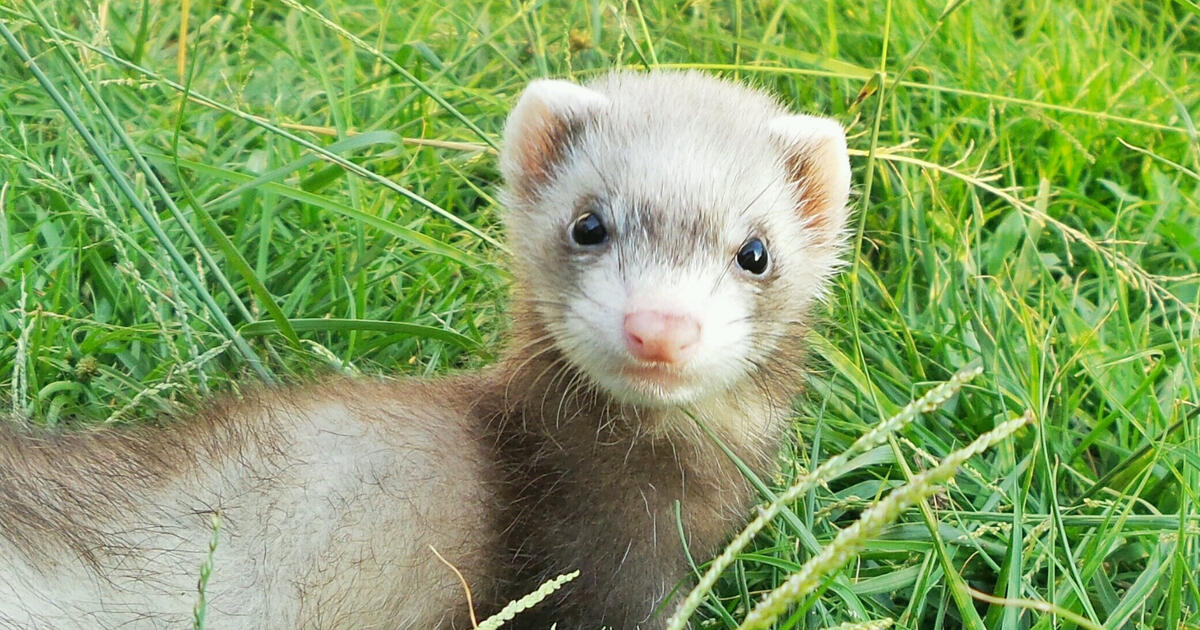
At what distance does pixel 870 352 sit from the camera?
12.1ft

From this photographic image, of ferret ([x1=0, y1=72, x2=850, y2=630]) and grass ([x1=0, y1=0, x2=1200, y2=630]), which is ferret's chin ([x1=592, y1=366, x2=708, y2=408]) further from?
grass ([x1=0, y1=0, x2=1200, y2=630])

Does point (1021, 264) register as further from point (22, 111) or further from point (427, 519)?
point (22, 111)

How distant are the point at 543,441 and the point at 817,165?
921 millimetres

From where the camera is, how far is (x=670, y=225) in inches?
105

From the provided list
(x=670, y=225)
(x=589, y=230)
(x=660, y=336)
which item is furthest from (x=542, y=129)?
(x=660, y=336)

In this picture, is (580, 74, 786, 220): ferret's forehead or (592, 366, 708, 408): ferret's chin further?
(580, 74, 786, 220): ferret's forehead

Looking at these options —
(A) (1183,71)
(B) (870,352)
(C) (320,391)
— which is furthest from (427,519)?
Result: (A) (1183,71)

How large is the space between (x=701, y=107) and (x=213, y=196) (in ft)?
5.77

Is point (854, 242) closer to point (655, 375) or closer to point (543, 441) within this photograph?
point (543, 441)

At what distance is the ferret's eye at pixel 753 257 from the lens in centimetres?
278

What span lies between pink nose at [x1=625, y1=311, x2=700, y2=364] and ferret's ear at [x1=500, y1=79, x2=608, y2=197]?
2.45ft

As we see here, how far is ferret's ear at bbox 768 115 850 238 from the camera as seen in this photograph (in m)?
3.00

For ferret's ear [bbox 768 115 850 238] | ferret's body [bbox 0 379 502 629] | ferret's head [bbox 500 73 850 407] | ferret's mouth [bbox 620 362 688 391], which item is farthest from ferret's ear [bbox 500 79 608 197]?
ferret's mouth [bbox 620 362 688 391]

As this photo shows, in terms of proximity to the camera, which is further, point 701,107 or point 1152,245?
point 1152,245
